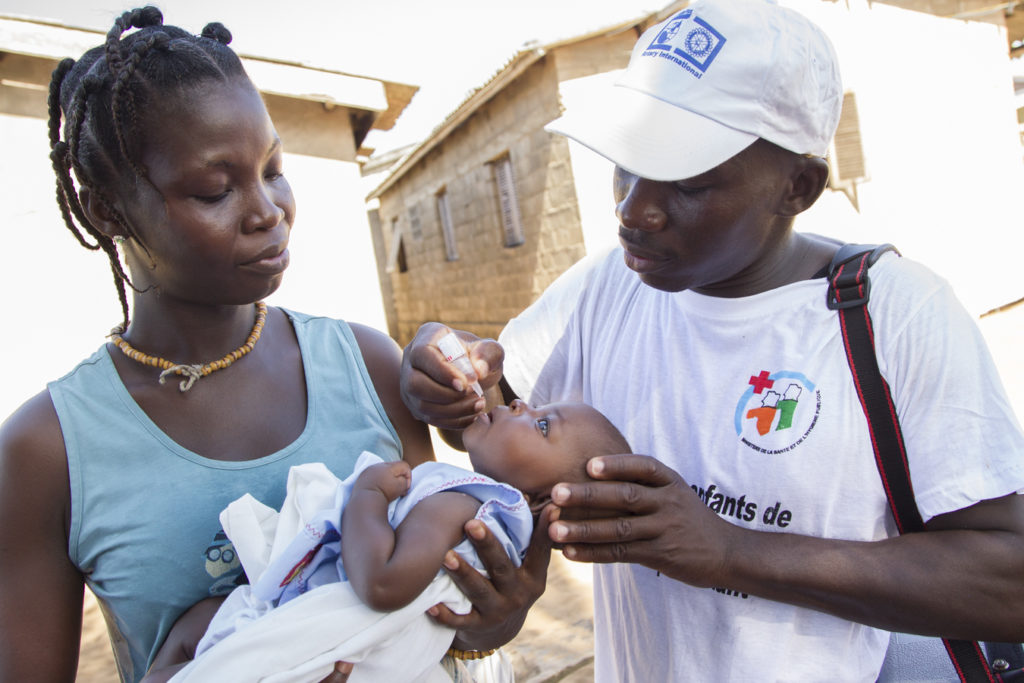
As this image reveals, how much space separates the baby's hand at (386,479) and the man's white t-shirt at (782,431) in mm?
595

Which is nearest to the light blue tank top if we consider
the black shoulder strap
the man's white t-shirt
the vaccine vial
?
the vaccine vial

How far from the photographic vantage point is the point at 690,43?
156cm

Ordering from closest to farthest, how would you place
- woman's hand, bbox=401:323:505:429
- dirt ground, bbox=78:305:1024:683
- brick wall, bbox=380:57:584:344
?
woman's hand, bbox=401:323:505:429
dirt ground, bbox=78:305:1024:683
brick wall, bbox=380:57:584:344

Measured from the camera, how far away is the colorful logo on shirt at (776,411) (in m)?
1.46

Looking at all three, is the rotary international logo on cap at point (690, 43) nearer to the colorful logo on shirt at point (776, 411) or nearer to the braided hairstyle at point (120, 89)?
the colorful logo on shirt at point (776, 411)

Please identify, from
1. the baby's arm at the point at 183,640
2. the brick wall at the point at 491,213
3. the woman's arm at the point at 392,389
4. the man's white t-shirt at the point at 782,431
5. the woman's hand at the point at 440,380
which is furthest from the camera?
the brick wall at the point at 491,213

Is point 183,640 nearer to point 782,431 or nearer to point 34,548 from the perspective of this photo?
point 34,548

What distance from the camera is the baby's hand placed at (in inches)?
60.7

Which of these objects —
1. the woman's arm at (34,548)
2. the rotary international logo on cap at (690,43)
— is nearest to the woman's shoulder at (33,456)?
the woman's arm at (34,548)

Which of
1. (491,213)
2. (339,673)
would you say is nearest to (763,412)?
(339,673)

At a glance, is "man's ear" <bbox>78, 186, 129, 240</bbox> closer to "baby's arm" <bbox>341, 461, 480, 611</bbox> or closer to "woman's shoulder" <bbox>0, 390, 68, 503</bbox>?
"woman's shoulder" <bbox>0, 390, 68, 503</bbox>

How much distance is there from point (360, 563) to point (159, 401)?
2.08 feet

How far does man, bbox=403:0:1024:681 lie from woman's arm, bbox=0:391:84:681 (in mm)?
796

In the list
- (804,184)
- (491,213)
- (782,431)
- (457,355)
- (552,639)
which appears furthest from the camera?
(491,213)
